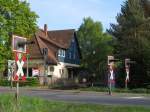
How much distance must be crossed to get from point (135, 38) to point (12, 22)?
13648 millimetres

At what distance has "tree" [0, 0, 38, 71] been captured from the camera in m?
42.1

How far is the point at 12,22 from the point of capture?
4838cm

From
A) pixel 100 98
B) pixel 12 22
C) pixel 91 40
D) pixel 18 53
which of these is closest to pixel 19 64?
pixel 18 53

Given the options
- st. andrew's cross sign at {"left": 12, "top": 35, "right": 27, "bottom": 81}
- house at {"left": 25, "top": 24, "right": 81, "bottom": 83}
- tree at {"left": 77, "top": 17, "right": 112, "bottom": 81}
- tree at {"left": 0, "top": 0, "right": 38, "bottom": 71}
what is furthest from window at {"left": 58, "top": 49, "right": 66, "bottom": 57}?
st. andrew's cross sign at {"left": 12, "top": 35, "right": 27, "bottom": 81}

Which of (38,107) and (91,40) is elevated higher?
(91,40)

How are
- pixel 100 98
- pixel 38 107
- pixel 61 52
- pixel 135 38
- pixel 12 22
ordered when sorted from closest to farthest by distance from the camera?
pixel 38 107
pixel 100 98
pixel 12 22
pixel 135 38
pixel 61 52

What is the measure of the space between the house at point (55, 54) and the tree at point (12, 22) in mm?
6571

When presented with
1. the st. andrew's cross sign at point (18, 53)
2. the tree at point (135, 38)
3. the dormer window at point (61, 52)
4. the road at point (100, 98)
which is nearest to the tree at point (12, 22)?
the road at point (100, 98)

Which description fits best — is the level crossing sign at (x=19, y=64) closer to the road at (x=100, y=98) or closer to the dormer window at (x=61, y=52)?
the road at (x=100, y=98)

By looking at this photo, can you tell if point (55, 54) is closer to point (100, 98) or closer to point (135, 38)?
point (135, 38)

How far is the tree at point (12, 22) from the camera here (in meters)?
42.1

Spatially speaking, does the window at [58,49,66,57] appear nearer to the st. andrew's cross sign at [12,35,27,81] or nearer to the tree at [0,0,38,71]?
the tree at [0,0,38,71]

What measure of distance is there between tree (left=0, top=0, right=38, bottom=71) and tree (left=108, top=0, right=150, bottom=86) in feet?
34.3

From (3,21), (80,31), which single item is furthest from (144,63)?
(80,31)
